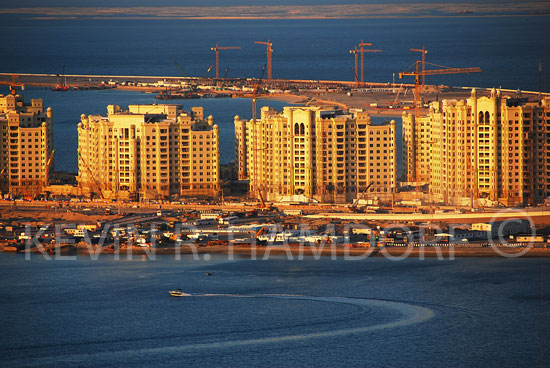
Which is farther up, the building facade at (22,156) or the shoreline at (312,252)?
the building facade at (22,156)

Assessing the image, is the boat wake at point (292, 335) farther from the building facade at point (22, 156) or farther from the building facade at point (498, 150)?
the building facade at point (22, 156)

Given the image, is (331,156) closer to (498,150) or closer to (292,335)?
(498,150)

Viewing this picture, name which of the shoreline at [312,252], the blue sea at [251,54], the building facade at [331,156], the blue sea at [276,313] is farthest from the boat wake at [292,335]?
the blue sea at [251,54]

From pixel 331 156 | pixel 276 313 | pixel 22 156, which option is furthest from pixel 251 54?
pixel 276 313

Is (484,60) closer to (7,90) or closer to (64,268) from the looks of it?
(7,90)

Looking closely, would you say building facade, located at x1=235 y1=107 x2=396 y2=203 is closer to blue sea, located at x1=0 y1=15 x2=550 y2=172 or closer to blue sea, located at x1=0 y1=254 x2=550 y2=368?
blue sea, located at x1=0 y1=254 x2=550 y2=368

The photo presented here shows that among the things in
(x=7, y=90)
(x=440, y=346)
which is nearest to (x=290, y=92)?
(x=7, y=90)
